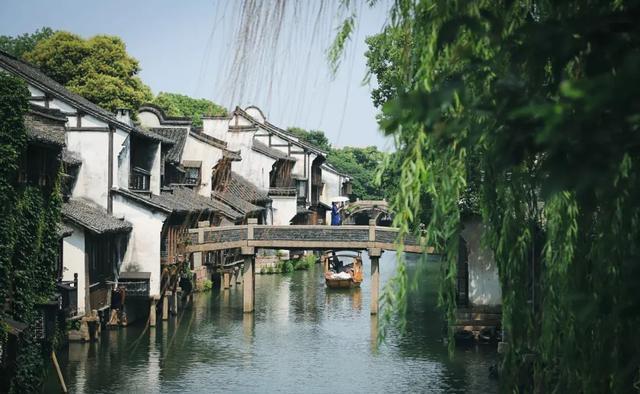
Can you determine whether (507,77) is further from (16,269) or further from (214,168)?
(214,168)

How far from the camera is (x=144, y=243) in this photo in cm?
3766

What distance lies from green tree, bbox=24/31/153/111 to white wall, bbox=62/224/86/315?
1057 inches

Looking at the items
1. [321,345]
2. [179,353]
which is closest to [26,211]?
[179,353]

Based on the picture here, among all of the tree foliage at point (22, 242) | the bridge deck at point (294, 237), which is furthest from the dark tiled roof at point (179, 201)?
the tree foliage at point (22, 242)

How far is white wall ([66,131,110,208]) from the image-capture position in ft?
118

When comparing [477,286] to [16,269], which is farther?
[477,286]

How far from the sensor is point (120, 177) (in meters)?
37.2

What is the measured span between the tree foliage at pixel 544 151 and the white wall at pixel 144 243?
29.5 m

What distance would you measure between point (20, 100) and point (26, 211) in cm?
293

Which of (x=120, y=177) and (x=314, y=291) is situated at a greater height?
(x=120, y=177)

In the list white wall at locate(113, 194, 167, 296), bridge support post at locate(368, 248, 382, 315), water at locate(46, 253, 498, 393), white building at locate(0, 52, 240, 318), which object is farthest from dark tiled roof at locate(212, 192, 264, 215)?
white wall at locate(113, 194, 167, 296)

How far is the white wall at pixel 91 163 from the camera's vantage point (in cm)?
3594

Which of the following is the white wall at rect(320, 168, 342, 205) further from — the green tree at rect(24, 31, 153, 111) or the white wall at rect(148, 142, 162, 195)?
the white wall at rect(148, 142, 162, 195)

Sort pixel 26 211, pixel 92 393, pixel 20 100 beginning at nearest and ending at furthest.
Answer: pixel 20 100 < pixel 26 211 < pixel 92 393
